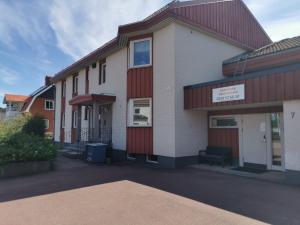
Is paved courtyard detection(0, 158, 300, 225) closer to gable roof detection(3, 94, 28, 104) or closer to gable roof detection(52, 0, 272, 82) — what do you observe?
gable roof detection(52, 0, 272, 82)

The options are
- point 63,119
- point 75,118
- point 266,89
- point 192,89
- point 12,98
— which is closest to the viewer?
point 266,89

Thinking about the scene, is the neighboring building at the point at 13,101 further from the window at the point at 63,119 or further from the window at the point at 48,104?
the window at the point at 63,119

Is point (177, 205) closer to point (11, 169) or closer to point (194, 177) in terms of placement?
point (194, 177)

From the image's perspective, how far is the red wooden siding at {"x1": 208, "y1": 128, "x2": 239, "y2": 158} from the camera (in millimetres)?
11719

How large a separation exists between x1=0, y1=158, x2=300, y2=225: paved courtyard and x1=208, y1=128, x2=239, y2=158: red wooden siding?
235 cm

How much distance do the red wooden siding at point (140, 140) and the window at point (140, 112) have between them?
250mm

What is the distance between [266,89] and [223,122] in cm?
356

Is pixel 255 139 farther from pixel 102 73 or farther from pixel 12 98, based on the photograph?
pixel 12 98

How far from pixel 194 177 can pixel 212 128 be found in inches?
159

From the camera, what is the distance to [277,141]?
406 inches

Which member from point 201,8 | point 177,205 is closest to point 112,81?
point 201,8

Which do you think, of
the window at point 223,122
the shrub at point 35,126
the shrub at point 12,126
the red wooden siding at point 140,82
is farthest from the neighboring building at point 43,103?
the window at point 223,122

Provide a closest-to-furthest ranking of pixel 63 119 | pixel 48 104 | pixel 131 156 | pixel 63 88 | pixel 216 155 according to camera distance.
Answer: pixel 216 155 < pixel 131 156 < pixel 63 119 < pixel 63 88 < pixel 48 104

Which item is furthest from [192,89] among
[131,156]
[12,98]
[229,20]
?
[12,98]
